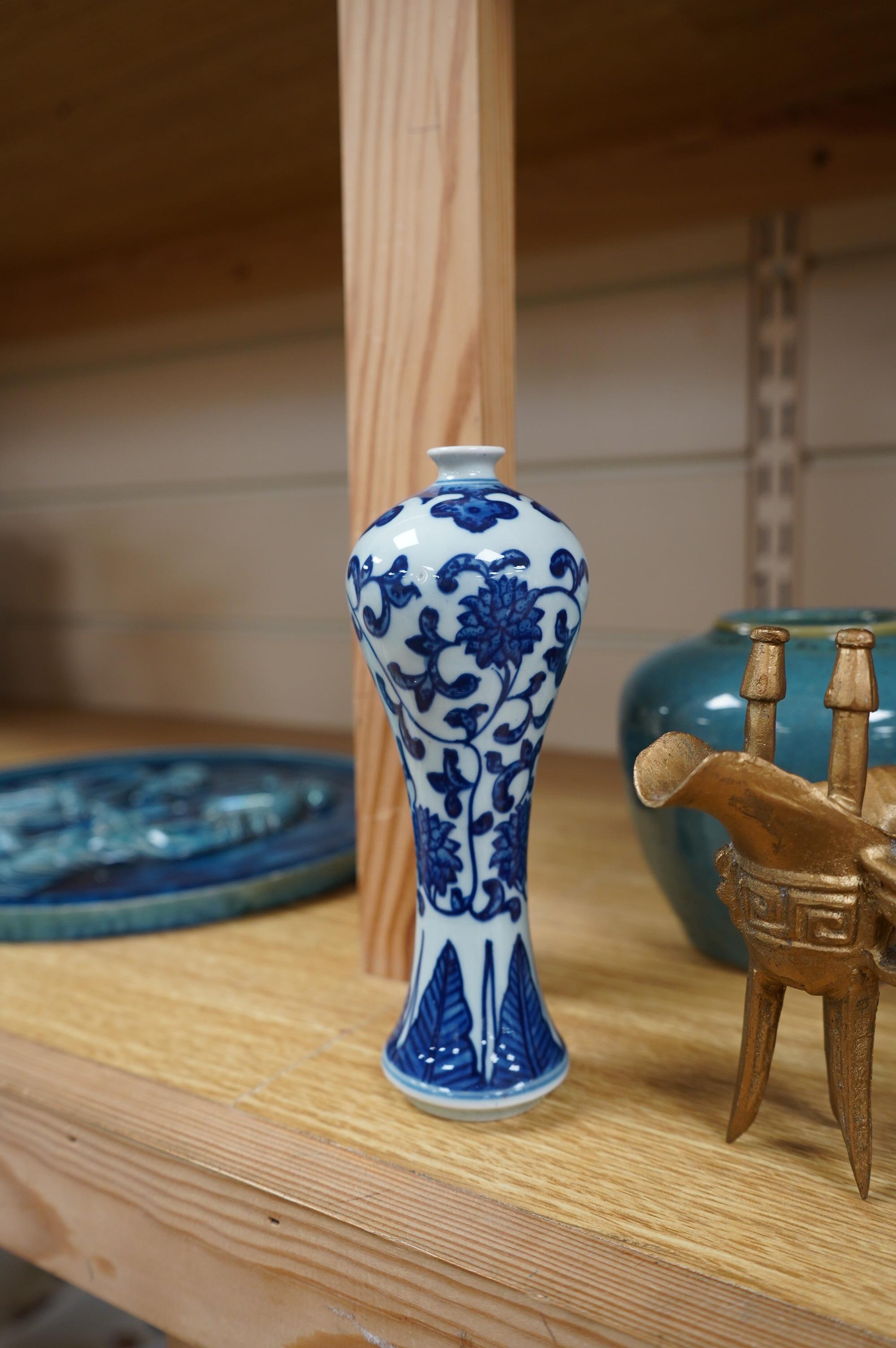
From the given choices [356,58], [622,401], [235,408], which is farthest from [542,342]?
[356,58]

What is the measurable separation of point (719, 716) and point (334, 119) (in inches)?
35.8

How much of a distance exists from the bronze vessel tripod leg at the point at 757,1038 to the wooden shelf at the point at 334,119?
84cm

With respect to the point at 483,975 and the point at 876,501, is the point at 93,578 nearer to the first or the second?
the point at 876,501

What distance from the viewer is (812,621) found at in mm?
683

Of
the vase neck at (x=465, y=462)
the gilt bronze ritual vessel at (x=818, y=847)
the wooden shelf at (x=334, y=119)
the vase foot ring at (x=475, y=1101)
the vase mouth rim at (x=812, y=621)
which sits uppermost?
the wooden shelf at (x=334, y=119)

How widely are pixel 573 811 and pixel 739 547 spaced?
41cm

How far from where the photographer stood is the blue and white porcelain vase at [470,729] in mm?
483

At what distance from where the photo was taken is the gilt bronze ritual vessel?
1.36 feet

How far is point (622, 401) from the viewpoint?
1.35 meters

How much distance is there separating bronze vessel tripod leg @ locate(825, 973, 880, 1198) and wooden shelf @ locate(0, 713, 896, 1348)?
0.02m

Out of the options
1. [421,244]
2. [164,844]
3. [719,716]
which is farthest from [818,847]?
[164,844]

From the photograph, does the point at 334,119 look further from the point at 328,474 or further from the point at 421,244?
the point at 421,244

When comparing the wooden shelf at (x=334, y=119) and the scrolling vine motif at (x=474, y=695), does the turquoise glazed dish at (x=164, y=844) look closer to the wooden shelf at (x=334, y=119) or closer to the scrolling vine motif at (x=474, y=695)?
the scrolling vine motif at (x=474, y=695)

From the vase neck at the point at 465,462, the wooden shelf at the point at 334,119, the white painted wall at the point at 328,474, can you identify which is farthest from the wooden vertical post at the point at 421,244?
the white painted wall at the point at 328,474
